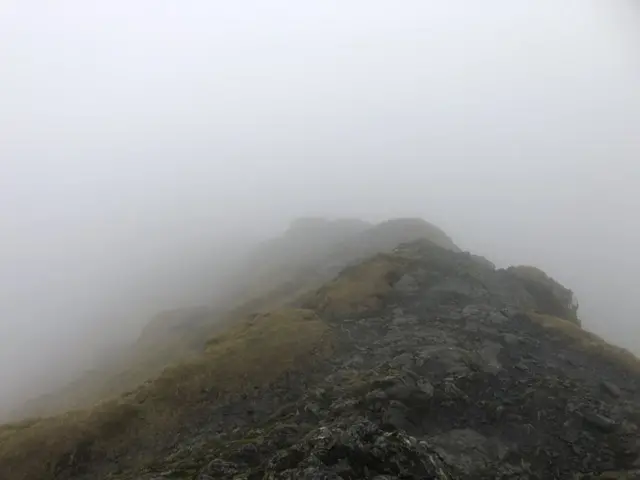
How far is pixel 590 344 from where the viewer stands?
27781 mm

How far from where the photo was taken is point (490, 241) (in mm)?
108375

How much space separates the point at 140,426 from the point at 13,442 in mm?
4920

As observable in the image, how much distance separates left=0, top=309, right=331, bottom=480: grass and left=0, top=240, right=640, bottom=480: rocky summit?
68 mm

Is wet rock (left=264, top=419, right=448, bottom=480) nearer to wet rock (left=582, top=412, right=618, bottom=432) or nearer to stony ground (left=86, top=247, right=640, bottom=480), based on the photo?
stony ground (left=86, top=247, right=640, bottom=480)

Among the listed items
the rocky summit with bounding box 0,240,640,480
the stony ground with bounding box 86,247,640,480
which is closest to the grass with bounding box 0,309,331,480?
the rocky summit with bounding box 0,240,640,480

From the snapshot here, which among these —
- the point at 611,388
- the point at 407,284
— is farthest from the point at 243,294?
the point at 611,388

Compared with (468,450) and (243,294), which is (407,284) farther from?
(243,294)

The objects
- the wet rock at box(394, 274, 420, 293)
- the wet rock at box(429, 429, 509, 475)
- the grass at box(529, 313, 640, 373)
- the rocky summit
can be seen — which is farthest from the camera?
the wet rock at box(394, 274, 420, 293)

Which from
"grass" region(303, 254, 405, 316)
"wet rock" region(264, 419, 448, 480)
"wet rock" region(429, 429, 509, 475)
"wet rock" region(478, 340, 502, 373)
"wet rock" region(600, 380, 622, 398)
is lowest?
"wet rock" region(429, 429, 509, 475)

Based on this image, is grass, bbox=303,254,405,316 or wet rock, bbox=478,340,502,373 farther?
grass, bbox=303,254,405,316

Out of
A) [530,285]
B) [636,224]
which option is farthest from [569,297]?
[636,224]

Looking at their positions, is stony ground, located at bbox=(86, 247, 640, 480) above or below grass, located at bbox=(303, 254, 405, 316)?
below

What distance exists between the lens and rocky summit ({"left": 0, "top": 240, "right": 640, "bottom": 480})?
19.0 metres

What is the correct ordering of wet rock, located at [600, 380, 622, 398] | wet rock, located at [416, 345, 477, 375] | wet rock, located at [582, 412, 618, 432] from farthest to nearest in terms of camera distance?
wet rock, located at [416, 345, 477, 375] < wet rock, located at [600, 380, 622, 398] < wet rock, located at [582, 412, 618, 432]
